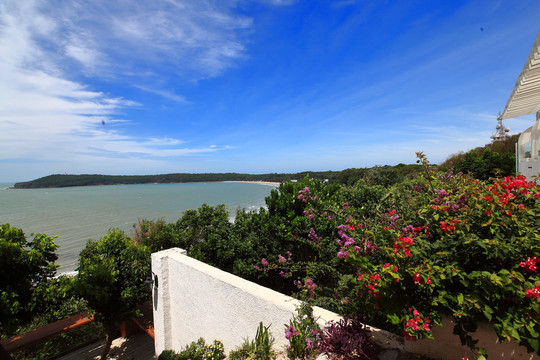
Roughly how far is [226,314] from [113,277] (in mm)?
3801

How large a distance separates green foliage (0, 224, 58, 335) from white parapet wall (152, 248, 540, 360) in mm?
2356

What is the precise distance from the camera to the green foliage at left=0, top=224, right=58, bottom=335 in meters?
4.43

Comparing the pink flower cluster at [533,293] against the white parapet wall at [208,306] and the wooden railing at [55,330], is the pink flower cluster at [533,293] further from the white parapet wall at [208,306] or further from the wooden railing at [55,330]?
the wooden railing at [55,330]

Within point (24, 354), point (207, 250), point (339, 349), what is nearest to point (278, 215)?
point (207, 250)

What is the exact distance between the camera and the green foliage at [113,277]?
225 inches

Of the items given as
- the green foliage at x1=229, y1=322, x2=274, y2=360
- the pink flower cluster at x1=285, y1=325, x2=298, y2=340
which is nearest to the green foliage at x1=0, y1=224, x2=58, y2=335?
the green foliage at x1=229, y1=322, x2=274, y2=360

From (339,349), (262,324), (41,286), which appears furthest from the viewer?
(41,286)

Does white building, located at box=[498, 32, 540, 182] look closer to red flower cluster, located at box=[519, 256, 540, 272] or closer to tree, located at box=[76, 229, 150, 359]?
red flower cluster, located at box=[519, 256, 540, 272]

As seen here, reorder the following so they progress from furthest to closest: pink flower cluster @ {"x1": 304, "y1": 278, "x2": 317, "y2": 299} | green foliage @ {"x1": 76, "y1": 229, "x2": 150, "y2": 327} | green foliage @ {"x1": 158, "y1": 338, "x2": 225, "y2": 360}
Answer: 1. green foliage @ {"x1": 76, "y1": 229, "x2": 150, "y2": 327}
2. green foliage @ {"x1": 158, "y1": 338, "x2": 225, "y2": 360}
3. pink flower cluster @ {"x1": 304, "y1": 278, "x2": 317, "y2": 299}

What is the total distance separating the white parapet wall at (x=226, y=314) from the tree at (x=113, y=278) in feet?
4.64

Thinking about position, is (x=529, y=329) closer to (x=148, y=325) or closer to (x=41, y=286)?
(x=41, y=286)

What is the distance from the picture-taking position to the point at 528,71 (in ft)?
13.4

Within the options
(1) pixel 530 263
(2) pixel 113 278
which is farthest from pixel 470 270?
(2) pixel 113 278

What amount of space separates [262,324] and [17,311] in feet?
16.0
